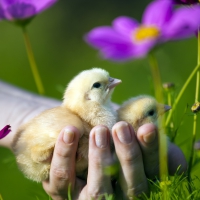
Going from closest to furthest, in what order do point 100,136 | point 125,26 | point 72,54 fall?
point 125,26, point 100,136, point 72,54

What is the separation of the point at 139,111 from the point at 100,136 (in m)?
0.14

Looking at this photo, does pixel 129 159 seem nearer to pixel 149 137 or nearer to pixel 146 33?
pixel 149 137

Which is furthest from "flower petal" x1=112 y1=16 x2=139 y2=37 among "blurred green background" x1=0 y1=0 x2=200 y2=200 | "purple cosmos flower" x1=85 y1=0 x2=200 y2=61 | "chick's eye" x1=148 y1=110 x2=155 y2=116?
"blurred green background" x1=0 y1=0 x2=200 y2=200

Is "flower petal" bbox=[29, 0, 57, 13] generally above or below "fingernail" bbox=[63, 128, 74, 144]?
above

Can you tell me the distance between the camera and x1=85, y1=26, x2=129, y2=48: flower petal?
790 mm

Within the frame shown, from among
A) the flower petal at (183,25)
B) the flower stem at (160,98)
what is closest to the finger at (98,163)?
the flower stem at (160,98)

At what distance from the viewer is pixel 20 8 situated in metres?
1.16

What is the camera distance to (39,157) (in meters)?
1.14

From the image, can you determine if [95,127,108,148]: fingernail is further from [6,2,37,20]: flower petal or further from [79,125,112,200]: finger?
[6,2,37,20]: flower petal

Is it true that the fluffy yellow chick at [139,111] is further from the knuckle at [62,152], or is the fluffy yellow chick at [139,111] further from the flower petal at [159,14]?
the flower petal at [159,14]

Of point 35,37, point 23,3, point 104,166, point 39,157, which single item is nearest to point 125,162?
point 104,166

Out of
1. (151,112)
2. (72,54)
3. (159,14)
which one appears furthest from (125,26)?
(72,54)

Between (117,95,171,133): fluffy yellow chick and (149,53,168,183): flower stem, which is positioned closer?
(149,53,168,183): flower stem

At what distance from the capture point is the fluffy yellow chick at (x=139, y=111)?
1201 millimetres
